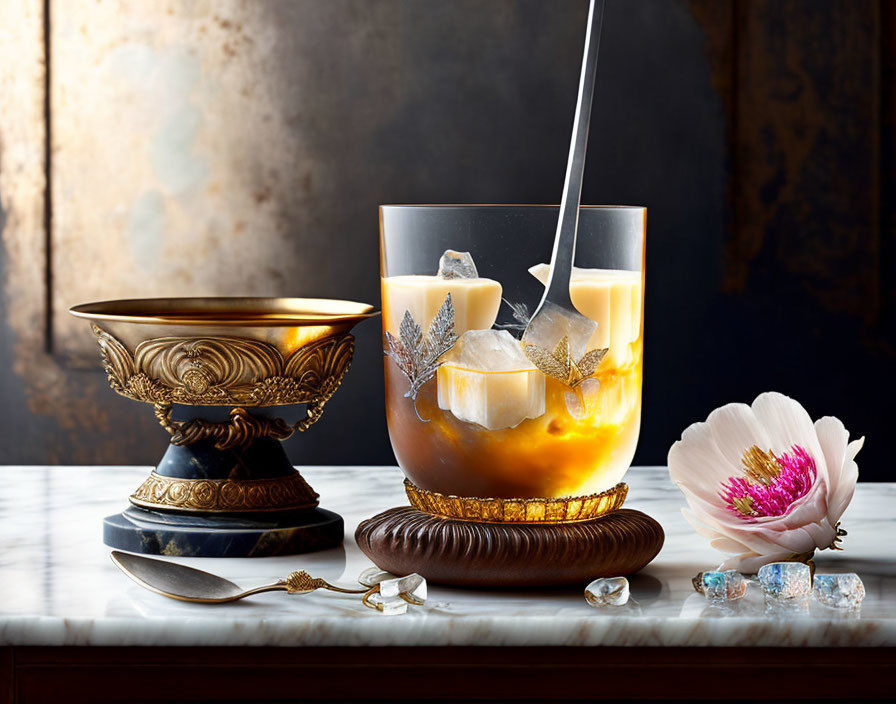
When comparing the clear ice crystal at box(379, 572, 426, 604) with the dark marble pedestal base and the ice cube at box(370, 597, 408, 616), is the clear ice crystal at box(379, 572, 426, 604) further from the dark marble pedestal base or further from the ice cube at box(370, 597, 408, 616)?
the dark marble pedestal base

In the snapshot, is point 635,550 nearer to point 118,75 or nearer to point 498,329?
point 498,329

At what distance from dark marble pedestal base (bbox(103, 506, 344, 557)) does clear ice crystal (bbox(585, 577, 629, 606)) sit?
0.23 meters

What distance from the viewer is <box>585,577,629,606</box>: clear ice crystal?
2.16 ft

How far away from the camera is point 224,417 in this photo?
2.64ft

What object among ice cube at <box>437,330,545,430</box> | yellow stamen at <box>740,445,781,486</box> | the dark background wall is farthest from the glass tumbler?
the dark background wall

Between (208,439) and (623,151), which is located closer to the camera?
(208,439)

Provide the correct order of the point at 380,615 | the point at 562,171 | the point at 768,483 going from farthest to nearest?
1. the point at 562,171
2. the point at 768,483
3. the point at 380,615

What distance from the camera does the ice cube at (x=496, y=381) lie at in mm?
667

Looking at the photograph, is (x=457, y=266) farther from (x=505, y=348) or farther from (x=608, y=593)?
(x=608, y=593)

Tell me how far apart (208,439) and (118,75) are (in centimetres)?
154

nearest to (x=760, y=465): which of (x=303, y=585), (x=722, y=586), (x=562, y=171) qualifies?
(x=722, y=586)

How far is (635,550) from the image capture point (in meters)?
0.71
